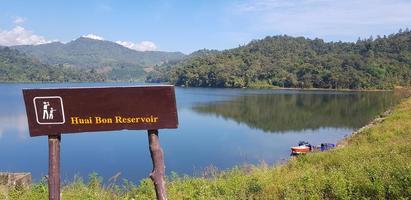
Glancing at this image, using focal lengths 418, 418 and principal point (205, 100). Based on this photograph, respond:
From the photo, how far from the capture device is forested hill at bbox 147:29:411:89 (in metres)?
103

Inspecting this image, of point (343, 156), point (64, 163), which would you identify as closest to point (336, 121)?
point (64, 163)

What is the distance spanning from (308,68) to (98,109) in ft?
370

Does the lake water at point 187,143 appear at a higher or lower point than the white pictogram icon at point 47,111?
lower

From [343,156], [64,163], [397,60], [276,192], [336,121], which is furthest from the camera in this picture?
[397,60]

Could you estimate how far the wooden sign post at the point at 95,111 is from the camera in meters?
3.98

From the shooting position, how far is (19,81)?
161 meters

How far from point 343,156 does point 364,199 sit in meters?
5.28

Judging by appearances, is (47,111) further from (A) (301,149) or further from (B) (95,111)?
(A) (301,149)

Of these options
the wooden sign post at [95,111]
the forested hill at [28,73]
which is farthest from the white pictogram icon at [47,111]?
the forested hill at [28,73]

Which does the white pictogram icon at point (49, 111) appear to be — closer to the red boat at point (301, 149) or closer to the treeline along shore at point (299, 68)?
the red boat at point (301, 149)

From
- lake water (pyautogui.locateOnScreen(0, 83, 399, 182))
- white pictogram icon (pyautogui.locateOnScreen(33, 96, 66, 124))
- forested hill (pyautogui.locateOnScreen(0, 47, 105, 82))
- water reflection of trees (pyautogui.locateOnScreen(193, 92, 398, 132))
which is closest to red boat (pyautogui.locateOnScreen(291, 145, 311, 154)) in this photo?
lake water (pyautogui.locateOnScreen(0, 83, 399, 182))

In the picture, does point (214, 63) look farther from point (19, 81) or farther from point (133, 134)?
point (133, 134)

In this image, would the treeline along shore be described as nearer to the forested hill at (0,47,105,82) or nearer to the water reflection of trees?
the forested hill at (0,47,105,82)

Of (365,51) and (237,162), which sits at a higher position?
(365,51)
